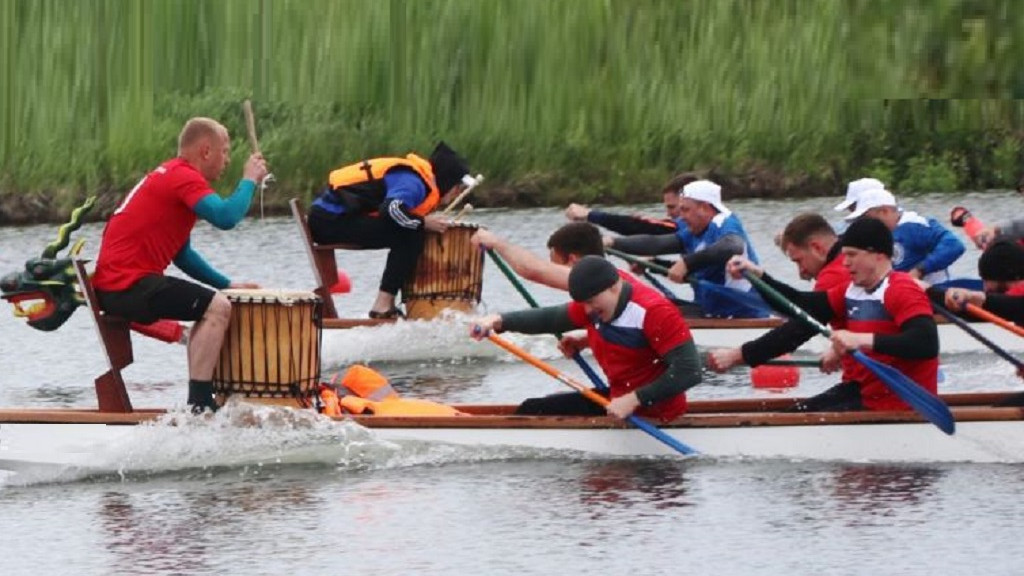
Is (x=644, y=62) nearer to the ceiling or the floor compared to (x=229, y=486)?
nearer to the ceiling

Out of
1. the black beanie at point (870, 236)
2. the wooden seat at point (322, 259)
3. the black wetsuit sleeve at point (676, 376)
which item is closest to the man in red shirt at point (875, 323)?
the black beanie at point (870, 236)

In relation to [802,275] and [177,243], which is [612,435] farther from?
[177,243]

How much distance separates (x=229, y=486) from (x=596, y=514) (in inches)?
94.8

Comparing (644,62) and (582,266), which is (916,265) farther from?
(644,62)

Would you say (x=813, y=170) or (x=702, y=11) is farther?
(x=702, y=11)

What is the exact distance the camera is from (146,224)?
15094 mm

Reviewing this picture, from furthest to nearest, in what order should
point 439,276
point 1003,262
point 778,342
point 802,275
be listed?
point 439,276, point 1003,262, point 802,275, point 778,342

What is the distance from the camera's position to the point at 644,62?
39.3 metres

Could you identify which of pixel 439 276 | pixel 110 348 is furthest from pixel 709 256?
pixel 110 348

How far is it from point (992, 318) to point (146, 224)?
5139 mm

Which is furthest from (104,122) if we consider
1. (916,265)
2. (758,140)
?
(916,265)

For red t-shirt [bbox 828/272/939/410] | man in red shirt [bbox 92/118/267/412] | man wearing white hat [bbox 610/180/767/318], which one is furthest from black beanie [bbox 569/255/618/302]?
man wearing white hat [bbox 610/180/767/318]

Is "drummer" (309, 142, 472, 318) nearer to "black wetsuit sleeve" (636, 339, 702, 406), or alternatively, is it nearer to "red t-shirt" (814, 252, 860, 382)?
"red t-shirt" (814, 252, 860, 382)

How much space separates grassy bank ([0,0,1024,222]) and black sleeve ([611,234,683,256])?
1413 centimetres
